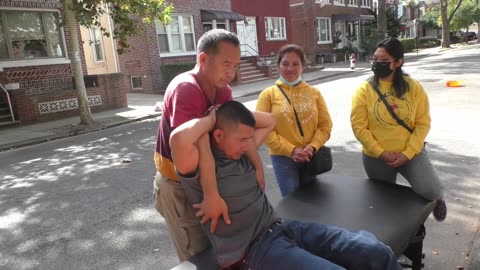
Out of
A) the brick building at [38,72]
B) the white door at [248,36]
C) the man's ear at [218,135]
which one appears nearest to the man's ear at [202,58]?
the man's ear at [218,135]

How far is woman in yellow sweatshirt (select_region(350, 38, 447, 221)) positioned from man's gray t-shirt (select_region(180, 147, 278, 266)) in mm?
1627

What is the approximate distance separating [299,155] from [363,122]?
0.63m

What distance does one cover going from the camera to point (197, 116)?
2027 millimetres

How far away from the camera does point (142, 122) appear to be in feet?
41.8

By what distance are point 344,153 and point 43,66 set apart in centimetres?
1280

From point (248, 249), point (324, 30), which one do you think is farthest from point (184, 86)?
point (324, 30)

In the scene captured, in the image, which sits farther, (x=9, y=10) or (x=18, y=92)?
(x=9, y=10)

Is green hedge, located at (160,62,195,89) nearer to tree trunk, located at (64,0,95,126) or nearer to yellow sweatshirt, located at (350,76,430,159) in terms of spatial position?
tree trunk, located at (64,0,95,126)

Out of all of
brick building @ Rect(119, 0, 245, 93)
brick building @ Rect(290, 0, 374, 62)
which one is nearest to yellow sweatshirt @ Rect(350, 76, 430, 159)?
brick building @ Rect(119, 0, 245, 93)

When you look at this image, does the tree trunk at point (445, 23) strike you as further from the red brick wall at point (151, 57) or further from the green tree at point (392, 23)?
the red brick wall at point (151, 57)

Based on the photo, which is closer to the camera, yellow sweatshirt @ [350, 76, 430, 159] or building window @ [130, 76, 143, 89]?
yellow sweatshirt @ [350, 76, 430, 159]

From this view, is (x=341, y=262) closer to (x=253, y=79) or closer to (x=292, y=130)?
(x=292, y=130)

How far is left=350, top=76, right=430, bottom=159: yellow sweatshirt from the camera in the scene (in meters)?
3.30

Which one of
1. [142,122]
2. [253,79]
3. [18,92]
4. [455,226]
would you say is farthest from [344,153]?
[253,79]
